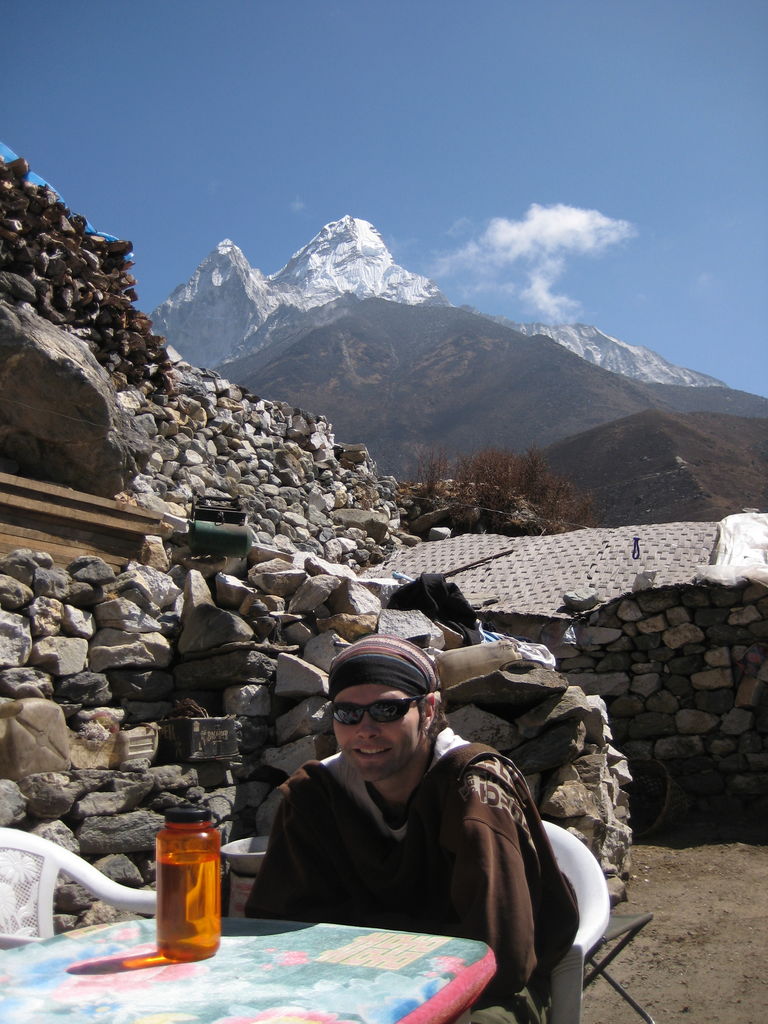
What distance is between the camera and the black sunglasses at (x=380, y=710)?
6.32 ft

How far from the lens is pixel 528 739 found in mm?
4500

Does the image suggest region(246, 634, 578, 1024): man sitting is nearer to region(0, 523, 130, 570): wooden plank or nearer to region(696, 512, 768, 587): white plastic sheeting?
region(0, 523, 130, 570): wooden plank

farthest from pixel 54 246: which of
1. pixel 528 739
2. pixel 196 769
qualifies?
pixel 528 739

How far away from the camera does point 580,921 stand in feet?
6.52

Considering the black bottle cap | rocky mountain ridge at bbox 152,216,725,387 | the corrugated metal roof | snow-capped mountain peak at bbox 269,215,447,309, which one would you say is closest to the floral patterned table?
the black bottle cap

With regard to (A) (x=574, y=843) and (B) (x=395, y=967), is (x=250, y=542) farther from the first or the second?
(B) (x=395, y=967)

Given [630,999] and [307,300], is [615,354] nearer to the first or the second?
[307,300]

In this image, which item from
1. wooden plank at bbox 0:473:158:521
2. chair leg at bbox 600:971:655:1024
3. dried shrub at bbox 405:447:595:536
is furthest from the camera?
dried shrub at bbox 405:447:595:536

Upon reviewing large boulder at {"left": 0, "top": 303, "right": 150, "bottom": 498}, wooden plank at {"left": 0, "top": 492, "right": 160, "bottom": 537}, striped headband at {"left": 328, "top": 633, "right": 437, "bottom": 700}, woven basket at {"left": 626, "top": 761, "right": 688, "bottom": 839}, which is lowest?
woven basket at {"left": 626, "top": 761, "right": 688, "bottom": 839}

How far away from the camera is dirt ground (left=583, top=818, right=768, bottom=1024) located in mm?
3430

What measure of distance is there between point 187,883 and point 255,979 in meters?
0.18

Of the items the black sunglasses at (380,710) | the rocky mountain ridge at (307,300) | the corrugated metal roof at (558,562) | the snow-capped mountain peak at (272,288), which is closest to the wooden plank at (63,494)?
the black sunglasses at (380,710)

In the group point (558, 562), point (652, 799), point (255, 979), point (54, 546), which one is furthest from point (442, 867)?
point (558, 562)

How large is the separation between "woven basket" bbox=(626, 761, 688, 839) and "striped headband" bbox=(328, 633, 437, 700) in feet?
18.1
